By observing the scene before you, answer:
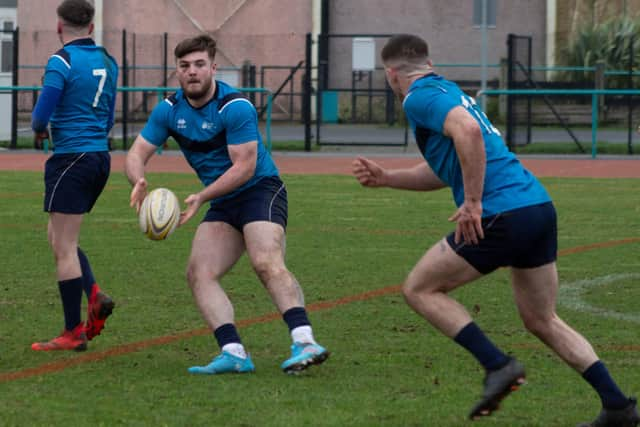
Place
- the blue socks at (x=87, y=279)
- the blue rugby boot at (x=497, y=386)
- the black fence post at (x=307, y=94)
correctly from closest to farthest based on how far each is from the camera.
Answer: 1. the blue rugby boot at (x=497, y=386)
2. the blue socks at (x=87, y=279)
3. the black fence post at (x=307, y=94)

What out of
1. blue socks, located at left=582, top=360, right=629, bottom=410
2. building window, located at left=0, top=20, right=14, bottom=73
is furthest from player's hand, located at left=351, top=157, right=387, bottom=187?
building window, located at left=0, top=20, right=14, bottom=73

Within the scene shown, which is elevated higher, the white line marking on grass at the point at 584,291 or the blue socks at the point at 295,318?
the blue socks at the point at 295,318

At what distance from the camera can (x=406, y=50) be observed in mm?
5980

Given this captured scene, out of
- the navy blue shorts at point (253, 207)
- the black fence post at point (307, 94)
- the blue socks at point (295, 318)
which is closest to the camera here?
the blue socks at point (295, 318)

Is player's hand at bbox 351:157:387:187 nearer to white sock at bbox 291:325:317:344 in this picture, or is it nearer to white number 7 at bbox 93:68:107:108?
white sock at bbox 291:325:317:344

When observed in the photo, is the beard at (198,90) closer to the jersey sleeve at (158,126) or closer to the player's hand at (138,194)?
the jersey sleeve at (158,126)

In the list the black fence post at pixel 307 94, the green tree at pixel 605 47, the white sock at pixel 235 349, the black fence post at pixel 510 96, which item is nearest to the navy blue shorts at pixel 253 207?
the white sock at pixel 235 349

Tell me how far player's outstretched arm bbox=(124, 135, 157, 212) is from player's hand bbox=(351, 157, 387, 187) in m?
1.23

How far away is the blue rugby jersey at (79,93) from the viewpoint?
304 inches

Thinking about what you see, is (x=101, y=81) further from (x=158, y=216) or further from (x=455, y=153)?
(x=455, y=153)

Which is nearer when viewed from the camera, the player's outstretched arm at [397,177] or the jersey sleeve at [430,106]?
the jersey sleeve at [430,106]

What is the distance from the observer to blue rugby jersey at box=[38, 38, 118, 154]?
7715mm

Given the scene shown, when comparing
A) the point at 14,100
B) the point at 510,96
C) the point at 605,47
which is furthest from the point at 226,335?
the point at 605,47

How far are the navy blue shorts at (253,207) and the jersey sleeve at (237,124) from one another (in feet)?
1.05
